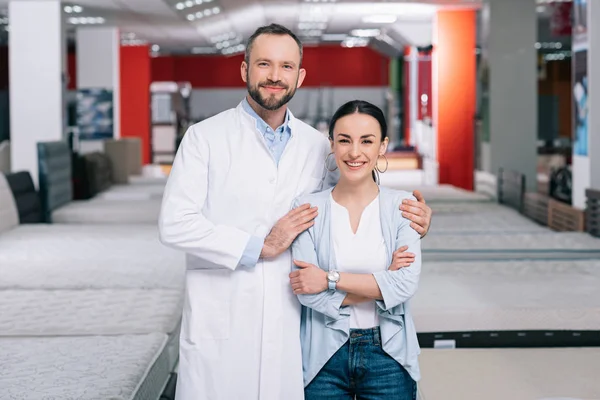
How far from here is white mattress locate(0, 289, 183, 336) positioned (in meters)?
3.52

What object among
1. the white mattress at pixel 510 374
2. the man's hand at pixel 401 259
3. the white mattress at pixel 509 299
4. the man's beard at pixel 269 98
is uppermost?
the man's beard at pixel 269 98

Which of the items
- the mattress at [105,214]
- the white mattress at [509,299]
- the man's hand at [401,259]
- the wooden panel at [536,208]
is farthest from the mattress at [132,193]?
the man's hand at [401,259]

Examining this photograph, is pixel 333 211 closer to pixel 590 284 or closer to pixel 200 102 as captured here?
pixel 590 284

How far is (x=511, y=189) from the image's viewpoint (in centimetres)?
796

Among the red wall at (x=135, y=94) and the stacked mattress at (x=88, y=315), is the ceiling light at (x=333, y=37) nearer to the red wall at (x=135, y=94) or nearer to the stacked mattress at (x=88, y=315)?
the red wall at (x=135, y=94)

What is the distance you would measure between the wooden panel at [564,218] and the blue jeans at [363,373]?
4.04 meters

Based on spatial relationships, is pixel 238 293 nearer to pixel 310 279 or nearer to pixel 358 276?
pixel 310 279

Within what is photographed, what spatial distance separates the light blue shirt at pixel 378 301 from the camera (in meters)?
2.17

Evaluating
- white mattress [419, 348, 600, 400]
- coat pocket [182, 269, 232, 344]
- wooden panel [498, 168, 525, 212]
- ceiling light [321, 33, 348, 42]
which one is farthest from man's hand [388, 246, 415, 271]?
ceiling light [321, 33, 348, 42]

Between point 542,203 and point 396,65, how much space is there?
44.3 feet

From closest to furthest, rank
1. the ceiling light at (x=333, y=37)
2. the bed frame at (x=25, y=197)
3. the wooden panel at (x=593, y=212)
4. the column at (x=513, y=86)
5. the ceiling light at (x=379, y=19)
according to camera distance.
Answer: the wooden panel at (x=593, y=212)
the bed frame at (x=25, y=197)
the column at (x=513, y=86)
the ceiling light at (x=379, y=19)
the ceiling light at (x=333, y=37)

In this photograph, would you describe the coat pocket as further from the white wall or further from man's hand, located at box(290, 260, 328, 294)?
the white wall

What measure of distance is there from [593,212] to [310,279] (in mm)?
3932

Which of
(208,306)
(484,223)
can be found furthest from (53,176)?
(208,306)
